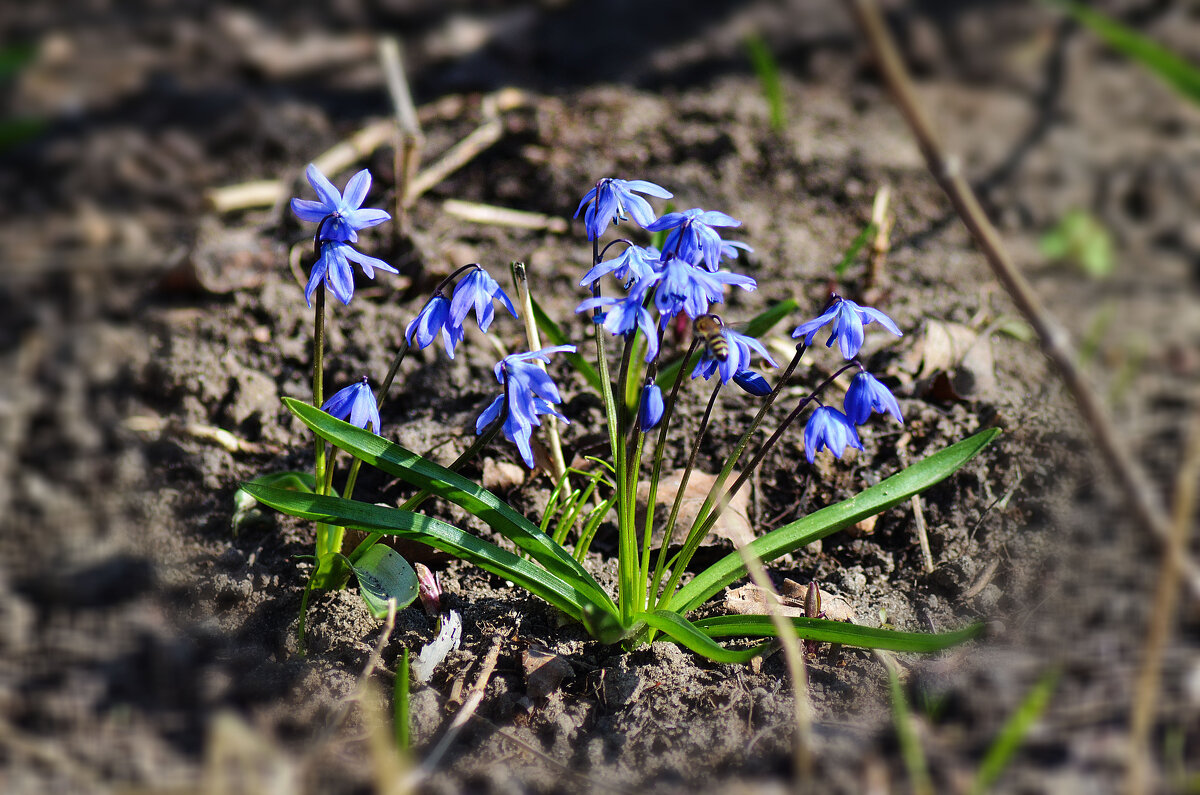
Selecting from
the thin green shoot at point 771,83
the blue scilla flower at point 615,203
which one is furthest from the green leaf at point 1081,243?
the blue scilla flower at point 615,203

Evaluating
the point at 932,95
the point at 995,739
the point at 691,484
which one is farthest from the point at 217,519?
the point at 932,95

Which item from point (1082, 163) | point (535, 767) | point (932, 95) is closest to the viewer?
point (535, 767)

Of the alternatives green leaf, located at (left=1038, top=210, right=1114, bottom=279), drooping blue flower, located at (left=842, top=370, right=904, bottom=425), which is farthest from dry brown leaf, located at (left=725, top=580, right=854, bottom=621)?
green leaf, located at (left=1038, top=210, right=1114, bottom=279)

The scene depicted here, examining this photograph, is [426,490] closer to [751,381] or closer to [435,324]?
[435,324]

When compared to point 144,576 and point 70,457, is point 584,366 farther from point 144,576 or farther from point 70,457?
point 70,457

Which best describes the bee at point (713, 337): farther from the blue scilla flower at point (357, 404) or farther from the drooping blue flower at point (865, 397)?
the blue scilla flower at point (357, 404)

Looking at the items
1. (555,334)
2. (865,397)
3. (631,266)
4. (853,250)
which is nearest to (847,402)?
(865,397)
